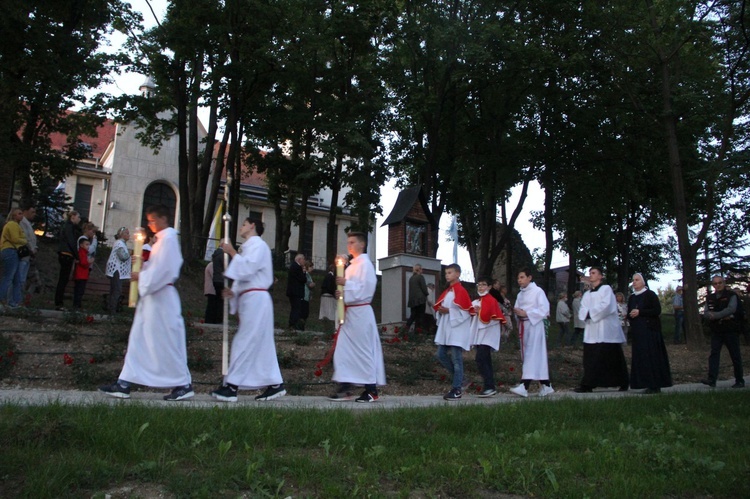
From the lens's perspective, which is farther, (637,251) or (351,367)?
(637,251)

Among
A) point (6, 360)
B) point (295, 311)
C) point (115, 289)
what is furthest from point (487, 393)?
point (115, 289)

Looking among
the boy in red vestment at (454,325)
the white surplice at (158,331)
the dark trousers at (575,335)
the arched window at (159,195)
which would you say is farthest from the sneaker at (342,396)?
the arched window at (159,195)

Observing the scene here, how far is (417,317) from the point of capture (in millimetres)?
20359

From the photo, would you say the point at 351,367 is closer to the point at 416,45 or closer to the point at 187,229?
the point at 187,229

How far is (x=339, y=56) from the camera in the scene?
2983 centimetres

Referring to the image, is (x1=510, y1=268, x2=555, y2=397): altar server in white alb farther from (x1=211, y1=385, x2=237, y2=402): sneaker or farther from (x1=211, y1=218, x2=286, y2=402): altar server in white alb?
(x1=211, y1=385, x2=237, y2=402): sneaker

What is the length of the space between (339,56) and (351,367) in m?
22.1

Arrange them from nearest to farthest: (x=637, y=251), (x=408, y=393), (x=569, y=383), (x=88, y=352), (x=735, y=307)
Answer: (x=88, y=352), (x=408, y=393), (x=735, y=307), (x=569, y=383), (x=637, y=251)

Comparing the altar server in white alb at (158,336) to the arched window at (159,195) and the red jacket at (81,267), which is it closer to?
the red jacket at (81,267)

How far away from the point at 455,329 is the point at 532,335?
1762 mm

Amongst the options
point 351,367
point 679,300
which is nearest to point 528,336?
point 351,367

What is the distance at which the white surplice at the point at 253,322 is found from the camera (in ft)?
29.0

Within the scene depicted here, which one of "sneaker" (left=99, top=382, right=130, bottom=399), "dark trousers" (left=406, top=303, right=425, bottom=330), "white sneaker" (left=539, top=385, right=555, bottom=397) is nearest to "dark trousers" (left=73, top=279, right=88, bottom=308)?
"sneaker" (left=99, top=382, right=130, bottom=399)

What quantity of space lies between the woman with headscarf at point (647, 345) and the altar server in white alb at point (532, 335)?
1.68 metres
